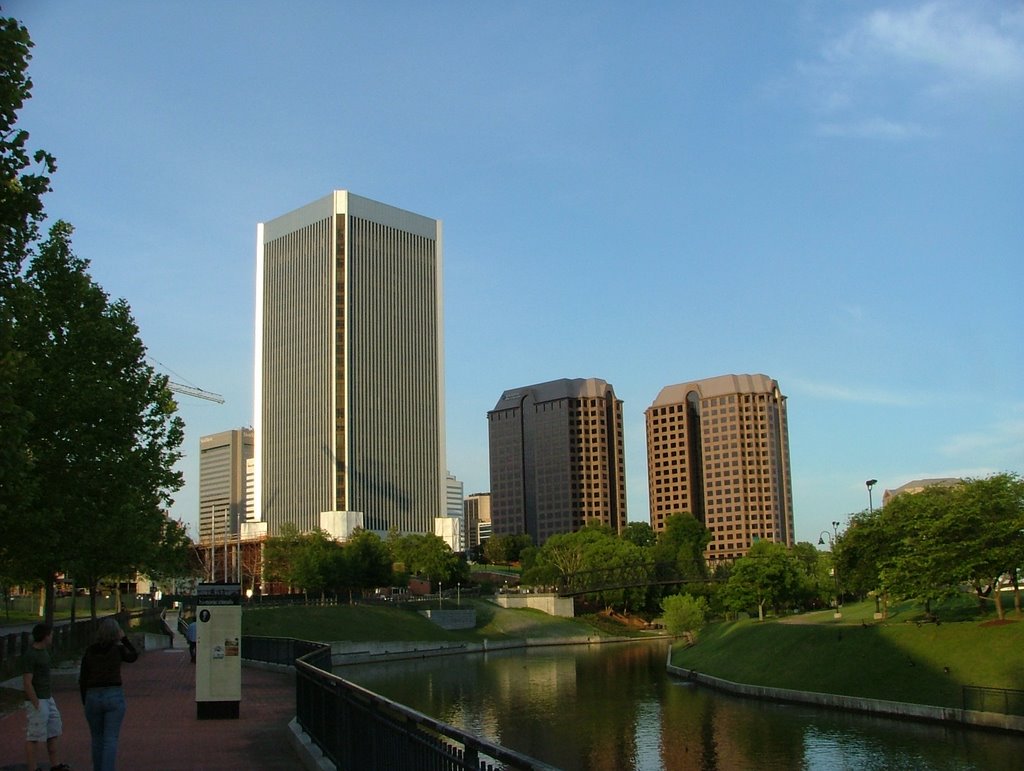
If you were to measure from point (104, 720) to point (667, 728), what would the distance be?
40834 millimetres

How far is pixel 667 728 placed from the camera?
52.9 meters

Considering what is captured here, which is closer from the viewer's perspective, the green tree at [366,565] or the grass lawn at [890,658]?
the grass lawn at [890,658]

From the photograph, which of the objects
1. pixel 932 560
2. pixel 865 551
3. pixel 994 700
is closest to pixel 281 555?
pixel 865 551

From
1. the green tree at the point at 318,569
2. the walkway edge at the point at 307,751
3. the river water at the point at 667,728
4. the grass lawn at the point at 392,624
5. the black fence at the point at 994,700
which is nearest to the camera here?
the walkway edge at the point at 307,751

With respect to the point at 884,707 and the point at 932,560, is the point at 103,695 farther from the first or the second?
the point at 932,560

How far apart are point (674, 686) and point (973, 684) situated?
27.8 m

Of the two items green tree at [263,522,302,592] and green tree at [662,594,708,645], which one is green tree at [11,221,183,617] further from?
green tree at [263,522,302,592]

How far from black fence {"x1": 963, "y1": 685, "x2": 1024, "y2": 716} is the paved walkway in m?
31.1

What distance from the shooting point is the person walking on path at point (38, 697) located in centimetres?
1698

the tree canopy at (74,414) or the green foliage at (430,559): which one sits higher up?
the tree canopy at (74,414)

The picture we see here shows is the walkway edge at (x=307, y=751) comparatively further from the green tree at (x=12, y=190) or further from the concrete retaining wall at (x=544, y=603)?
the concrete retaining wall at (x=544, y=603)

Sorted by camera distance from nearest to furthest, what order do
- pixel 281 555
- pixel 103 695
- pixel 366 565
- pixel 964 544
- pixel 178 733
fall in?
1. pixel 103 695
2. pixel 178 733
3. pixel 964 544
4. pixel 366 565
5. pixel 281 555

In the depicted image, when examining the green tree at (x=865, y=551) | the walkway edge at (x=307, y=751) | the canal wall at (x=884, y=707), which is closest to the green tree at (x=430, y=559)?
the green tree at (x=865, y=551)

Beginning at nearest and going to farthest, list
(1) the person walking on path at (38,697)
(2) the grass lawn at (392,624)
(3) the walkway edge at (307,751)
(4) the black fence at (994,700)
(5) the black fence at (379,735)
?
(5) the black fence at (379,735), (1) the person walking on path at (38,697), (3) the walkway edge at (307,751), (4) the black fence at (994,700), (2) the grass lawn at (392,624)
